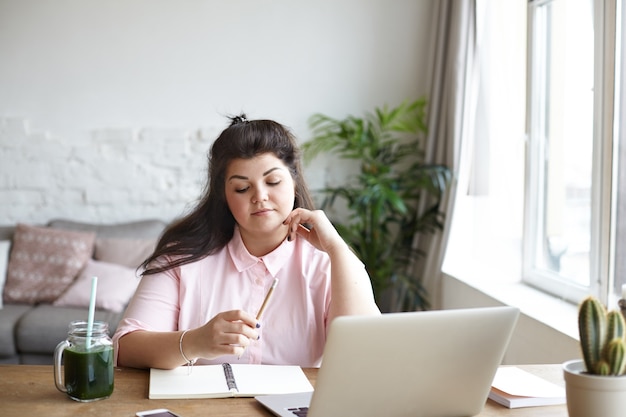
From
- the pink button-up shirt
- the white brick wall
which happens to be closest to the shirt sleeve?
the pink button-up shirt

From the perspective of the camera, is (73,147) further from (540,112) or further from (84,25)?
(540,112)

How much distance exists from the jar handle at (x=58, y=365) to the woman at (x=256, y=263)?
31cm

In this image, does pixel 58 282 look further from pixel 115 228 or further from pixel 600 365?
pixel 600 365

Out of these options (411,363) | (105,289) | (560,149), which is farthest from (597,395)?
(105,289)

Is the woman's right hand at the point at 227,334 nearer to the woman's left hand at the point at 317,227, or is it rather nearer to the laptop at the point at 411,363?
the laptop at the point at 411,363

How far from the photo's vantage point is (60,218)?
4.49 m

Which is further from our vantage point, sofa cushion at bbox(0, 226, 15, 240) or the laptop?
sofa cushion at bbox(0, 226, 15, 240)

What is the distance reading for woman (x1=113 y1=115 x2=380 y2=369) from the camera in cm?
200

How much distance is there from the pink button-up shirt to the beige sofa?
1706mm

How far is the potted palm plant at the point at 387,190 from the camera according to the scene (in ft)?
13.7

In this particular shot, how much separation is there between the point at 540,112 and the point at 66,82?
8.42 feet

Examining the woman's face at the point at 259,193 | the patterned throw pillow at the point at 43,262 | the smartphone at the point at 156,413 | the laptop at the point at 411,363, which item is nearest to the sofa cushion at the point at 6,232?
the patterned throw pillow at the point at 43,262

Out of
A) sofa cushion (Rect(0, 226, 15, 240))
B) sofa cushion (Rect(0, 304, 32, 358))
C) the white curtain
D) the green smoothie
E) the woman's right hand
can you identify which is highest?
the white curtain

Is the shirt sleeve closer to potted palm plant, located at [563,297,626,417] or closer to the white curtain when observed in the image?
potted palm plant, located at [563,297,626,417]
